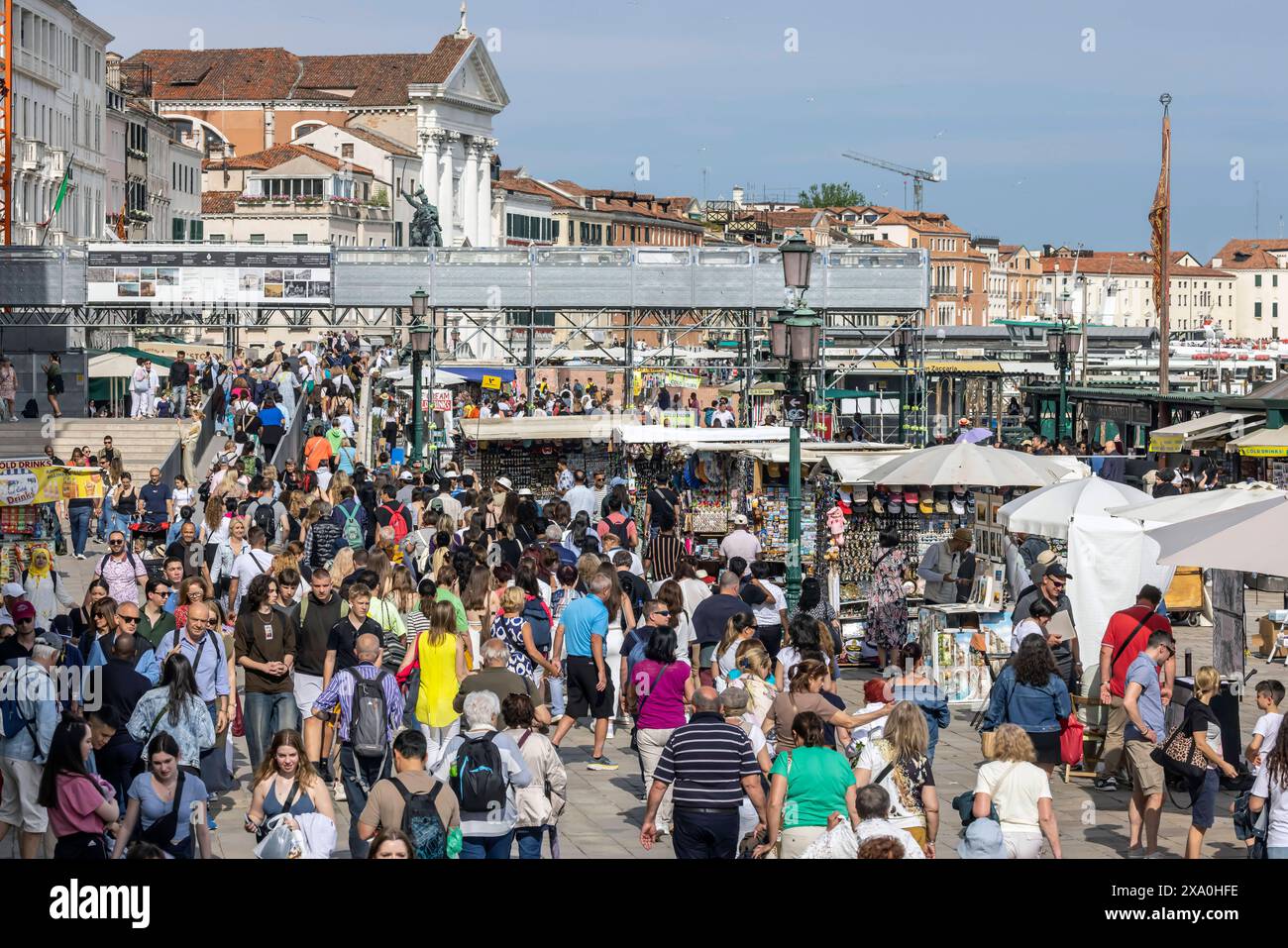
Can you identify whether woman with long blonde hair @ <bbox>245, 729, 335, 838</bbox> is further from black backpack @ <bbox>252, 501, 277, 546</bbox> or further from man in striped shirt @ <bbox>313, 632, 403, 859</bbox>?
black backpack @ <bbox>252, 501, 277, 546</bbox>

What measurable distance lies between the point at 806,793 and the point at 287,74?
112 m

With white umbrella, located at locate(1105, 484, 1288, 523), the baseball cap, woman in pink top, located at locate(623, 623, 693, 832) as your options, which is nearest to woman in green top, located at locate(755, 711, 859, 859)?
woman in pink top, located at locate(623, 623, 693, 832)

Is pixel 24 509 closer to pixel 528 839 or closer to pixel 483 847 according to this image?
pixel 528 839

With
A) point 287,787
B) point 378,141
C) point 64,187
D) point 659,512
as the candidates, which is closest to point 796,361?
point 659,512

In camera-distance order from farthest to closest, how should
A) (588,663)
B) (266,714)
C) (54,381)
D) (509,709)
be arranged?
1. (54,381)
2. (588,663)
3. (266,714)
4. (509,709)

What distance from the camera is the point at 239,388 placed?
117 ft

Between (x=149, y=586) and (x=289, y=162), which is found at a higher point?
(x=289, y=162)

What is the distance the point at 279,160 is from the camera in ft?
327

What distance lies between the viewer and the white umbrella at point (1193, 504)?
51.4ft

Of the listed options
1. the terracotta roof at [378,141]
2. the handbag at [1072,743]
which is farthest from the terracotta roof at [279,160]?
the handbag at [1072,743]
